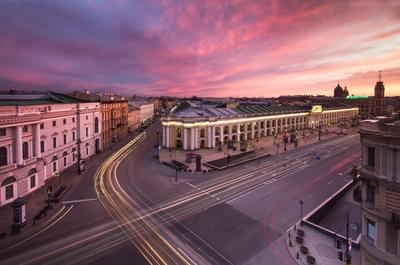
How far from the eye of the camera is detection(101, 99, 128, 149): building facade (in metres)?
73.8

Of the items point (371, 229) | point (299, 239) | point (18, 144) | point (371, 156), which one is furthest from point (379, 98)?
point (18, 144)

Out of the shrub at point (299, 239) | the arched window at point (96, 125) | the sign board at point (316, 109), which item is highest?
the sign board at point (316, 109)

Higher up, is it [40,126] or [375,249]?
[40,126]

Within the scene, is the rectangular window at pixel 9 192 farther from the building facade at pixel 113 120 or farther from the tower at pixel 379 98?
the tower at pixel 379 98

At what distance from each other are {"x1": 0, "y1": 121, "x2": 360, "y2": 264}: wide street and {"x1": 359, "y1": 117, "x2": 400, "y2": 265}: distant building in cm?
707

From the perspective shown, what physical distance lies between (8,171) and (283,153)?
64223mm

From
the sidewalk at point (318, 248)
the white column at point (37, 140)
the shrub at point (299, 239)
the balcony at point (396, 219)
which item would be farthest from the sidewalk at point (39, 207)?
the balcony at point (396, 219)

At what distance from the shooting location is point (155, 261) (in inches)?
875

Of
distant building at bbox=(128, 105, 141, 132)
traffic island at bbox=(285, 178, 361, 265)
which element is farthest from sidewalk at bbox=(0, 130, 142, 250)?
distant building at bbox=(128, 105, 141, 132)

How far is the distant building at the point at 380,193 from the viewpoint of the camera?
57.1 ft

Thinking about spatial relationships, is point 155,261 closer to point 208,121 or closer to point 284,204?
point 284,204

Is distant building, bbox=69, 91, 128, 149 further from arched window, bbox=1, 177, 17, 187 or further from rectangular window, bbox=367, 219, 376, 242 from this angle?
rectangular window, bbox=367, 219, 376, 242

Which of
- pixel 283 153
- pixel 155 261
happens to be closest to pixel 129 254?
pixel 155 261

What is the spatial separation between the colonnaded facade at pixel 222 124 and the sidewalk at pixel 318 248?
5223cm
